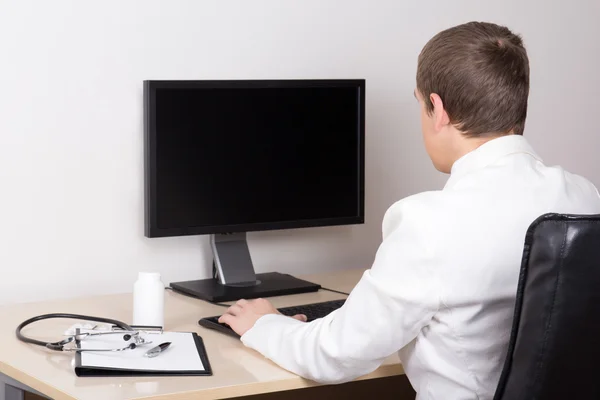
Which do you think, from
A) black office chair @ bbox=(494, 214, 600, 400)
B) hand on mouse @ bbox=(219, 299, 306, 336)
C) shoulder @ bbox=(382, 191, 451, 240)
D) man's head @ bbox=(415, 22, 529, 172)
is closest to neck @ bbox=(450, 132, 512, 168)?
man's head @ bbox=(415, 22, 529, 172)

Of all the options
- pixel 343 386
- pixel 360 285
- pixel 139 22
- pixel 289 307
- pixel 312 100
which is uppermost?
pixel 139 22

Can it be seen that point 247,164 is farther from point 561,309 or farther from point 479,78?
point 561,309

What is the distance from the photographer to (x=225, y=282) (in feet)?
7.48

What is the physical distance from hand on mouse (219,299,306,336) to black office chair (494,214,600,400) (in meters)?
0.64

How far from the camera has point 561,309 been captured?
1303 millimetres

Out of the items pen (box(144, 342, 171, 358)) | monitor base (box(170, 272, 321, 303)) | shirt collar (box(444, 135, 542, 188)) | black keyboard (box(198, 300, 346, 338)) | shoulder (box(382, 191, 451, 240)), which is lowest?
pen (box(144, 342, 171, 358))

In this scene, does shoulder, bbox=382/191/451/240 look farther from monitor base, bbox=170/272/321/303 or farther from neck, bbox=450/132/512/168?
monitor base, bbox=170/272/321/303

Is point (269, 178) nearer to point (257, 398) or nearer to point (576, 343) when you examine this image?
point (257, 398)

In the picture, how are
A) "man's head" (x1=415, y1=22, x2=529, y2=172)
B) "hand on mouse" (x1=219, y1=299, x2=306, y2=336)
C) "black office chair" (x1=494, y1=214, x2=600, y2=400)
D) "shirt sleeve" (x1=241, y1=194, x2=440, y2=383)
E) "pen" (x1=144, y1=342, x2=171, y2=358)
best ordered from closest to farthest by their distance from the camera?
"black office chair" (x1=494, y1=214, x2=600, y2=400), "shirt sleeve" (x1=241, y1=194, x2=440, y2=383), "man's head" (x1=415, y1=22, x2=529, y2=172), "pen" (x1=144, y1=342, x2=171, y2=358), "hand on mouse" (x1=219, y1=299, x2=306, y2=336)

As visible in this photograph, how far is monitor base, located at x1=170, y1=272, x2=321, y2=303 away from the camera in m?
2.18

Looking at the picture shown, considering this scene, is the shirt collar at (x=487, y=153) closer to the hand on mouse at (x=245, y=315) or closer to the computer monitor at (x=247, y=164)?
the hand on mouse at (x=245, y=315)

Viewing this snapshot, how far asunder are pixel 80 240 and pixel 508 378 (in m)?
1.22

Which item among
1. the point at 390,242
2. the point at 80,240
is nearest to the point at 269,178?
the point at 80,240

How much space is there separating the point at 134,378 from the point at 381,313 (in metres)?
0.45
